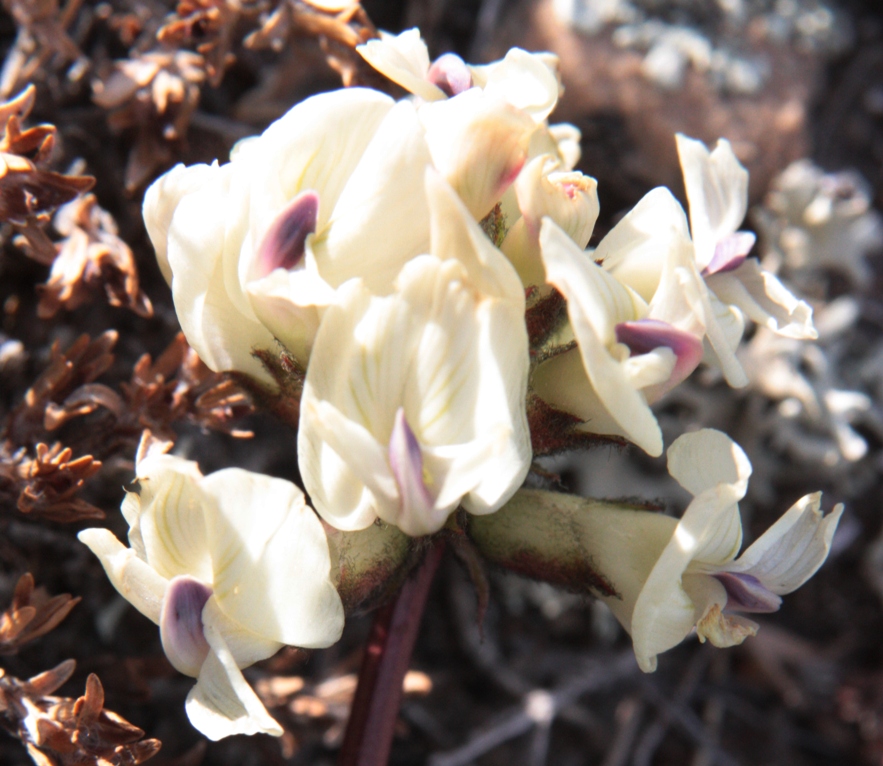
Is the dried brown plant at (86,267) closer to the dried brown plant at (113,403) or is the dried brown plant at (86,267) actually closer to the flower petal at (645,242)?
the dried brown plant at (113,403)

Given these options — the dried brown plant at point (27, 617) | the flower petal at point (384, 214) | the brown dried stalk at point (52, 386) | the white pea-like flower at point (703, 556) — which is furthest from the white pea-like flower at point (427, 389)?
the brown dried stalk at point (52, 386)

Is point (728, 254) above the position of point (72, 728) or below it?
above

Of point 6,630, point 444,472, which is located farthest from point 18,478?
point 444,472

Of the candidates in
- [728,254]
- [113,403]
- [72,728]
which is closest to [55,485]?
[113,403]

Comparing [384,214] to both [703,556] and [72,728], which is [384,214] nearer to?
[703,556]

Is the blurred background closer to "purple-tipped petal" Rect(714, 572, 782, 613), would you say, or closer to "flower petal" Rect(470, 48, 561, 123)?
"purple-tipped petal" Rect(714, 572, 782, 613)

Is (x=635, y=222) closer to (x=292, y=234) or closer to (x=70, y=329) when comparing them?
(x=292, y=234)
